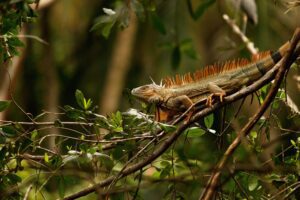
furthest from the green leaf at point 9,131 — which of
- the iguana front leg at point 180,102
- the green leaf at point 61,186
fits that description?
the iguana front leg at point 180,102

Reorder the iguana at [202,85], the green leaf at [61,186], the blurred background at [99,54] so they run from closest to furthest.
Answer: the green leaf at [61,186] < the iguana at [202,85] < the blurred background at [99,54]

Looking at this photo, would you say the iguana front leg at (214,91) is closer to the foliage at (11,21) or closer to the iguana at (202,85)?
the iguana at (202,85)

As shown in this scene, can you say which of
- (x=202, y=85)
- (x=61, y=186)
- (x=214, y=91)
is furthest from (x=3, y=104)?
(x=202, y=85)

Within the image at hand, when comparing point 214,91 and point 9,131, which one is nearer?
point 9,131

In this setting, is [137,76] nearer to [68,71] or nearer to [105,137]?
[68,71]

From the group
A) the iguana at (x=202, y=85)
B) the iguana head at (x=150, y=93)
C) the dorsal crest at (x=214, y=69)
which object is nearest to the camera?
the iguana at (x=202, y=85)

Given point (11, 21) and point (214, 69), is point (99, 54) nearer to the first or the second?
point (214, 69)

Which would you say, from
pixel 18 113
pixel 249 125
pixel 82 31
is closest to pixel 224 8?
pixel 249 125

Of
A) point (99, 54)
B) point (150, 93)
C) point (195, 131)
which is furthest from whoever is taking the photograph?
point (99, 54)
